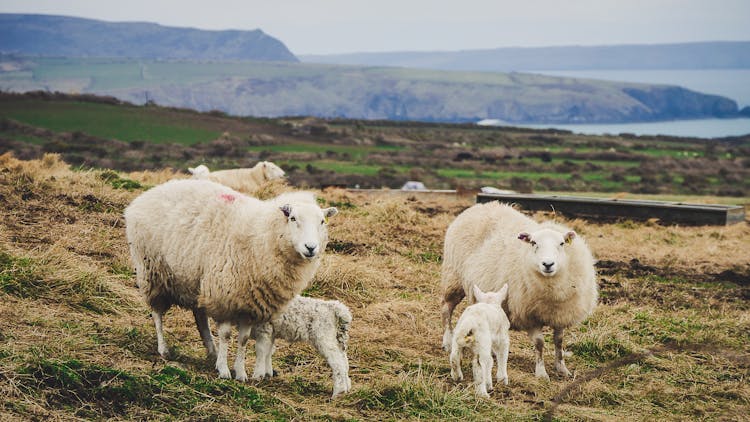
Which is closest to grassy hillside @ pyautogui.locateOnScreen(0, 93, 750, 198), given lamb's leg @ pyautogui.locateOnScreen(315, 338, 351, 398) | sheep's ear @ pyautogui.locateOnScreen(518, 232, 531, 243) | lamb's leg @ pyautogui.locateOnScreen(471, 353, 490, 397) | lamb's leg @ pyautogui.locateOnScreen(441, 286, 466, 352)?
lamb's leg @ pyautogui.locateOnScreen(441, 286, 466, 352)

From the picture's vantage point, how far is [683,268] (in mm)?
15922

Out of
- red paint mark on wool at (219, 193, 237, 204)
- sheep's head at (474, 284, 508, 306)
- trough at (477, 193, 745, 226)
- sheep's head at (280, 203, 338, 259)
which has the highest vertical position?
red paint mark on wool at (219, 193, 237, 204)

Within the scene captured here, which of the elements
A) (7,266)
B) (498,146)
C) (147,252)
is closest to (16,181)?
(7,266)

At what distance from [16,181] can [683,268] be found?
13579mm

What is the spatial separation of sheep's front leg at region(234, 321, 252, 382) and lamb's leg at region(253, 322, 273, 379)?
0.36 ft

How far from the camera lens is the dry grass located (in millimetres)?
7129

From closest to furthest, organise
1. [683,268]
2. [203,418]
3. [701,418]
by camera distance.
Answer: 1. [203,418]
2. [701,418]
3. [683,268]

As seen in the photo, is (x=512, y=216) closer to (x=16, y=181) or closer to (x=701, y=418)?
(x=701, y=418)

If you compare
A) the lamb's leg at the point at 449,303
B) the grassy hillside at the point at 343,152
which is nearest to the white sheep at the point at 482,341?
the lamb's leg at the point at 449,303

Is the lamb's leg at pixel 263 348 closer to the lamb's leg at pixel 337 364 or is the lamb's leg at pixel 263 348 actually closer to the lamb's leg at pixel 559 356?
the lamb's leg at pixel 337 364

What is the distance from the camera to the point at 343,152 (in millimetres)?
68625

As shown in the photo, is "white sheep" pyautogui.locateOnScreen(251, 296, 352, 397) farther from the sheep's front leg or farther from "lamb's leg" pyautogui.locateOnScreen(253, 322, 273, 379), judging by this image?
the sheep's front leg

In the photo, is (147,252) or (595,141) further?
(595,141)

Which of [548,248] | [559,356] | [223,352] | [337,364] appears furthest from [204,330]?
[559,356]
